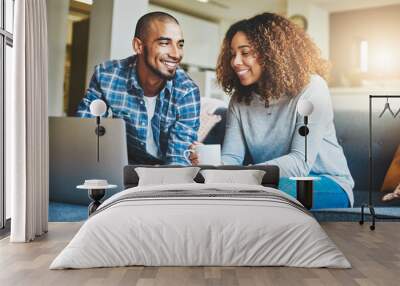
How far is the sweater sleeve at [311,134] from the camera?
6685mm

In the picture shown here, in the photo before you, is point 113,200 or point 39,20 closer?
point 113,200

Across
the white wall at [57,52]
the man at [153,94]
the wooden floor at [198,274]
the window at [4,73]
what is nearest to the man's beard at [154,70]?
the man at [153,94]

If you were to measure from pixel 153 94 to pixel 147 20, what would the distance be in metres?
0.94

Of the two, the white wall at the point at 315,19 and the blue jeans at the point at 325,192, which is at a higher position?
the white wall at the point at 315,19

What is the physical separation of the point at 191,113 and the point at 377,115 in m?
2.35

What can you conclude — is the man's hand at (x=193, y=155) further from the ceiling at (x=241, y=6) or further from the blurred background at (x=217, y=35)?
the ceiling at (x=241, y=6)

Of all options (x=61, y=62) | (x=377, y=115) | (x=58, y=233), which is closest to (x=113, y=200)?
(x=58, y=233)

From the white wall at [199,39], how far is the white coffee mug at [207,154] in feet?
3.41

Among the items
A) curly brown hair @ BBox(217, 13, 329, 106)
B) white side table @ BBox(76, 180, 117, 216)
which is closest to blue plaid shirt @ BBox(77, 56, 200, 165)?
curly brown hair @ BBox(217, 13, 329, 106)

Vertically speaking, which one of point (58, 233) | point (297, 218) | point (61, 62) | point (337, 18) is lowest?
point (58, 233)

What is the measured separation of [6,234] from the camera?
5.63m

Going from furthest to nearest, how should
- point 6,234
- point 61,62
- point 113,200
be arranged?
point 61,62 → point 6,234 → point 113,200

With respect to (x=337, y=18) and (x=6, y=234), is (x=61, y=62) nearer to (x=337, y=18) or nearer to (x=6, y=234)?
(x=6, y=234)

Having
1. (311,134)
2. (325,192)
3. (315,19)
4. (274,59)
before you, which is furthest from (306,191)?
(315,19)
